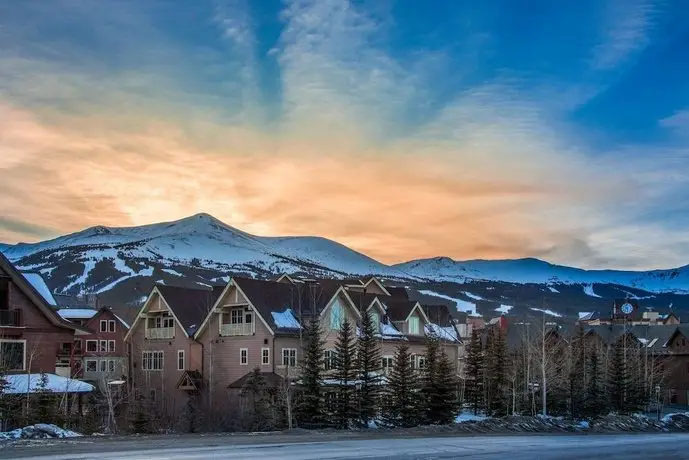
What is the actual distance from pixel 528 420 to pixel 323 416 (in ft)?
38.1

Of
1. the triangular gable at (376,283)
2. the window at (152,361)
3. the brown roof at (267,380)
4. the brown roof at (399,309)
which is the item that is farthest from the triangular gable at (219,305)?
the triangular gable at (376,283)

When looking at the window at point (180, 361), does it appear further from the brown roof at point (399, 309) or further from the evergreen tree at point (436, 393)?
the evergreen tree at point (436, 393)

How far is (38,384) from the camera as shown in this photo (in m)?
39.6

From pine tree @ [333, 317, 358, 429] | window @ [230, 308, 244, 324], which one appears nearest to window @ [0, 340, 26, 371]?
window @ [230, 308, 244, 324]

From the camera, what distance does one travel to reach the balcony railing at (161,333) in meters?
62.7

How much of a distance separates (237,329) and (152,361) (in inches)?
441

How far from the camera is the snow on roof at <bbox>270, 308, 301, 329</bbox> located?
55344mm

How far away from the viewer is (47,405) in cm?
3812

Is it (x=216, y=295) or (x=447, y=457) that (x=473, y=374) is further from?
(x=447, y=457)

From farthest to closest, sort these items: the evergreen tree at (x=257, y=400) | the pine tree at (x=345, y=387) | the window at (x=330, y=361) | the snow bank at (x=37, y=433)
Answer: the window at (x=330, y=361), the pine tree at (x=345, y=387), the evergreen tree at (x=257, y=400), the snow bank at (x=37, y=433)

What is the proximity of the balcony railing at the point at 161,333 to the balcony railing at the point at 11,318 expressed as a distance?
19.4 metres

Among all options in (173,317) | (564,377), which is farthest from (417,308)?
(173,317)

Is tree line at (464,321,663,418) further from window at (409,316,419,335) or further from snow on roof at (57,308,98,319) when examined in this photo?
snow on roof at (57,308,98,319)

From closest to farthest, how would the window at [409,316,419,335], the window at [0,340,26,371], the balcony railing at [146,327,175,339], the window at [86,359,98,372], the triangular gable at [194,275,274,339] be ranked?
1. the window at [0,340,26,371]
2. the triangular gable at [194,275,274,339]
3. the balcony railing at [146,327,175,339]
4. the window at [409,316,419,335]
5. the window at [86,359,98,372]
